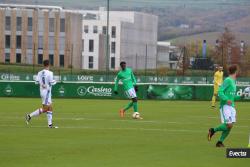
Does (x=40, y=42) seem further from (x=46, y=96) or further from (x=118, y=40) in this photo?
(x=46, y=96)

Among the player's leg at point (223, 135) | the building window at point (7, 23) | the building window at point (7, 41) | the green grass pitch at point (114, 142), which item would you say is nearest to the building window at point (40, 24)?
the building window at point (7, 23)

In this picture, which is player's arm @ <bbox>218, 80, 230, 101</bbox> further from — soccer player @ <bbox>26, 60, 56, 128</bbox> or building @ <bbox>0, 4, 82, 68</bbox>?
building @ <bbox>0, 4, 82, 68</bbox>

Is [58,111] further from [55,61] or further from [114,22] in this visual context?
[114,22]

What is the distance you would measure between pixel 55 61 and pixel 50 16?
6.87 metres

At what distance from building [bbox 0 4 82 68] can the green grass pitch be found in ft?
305

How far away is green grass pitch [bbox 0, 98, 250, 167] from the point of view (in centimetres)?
1631

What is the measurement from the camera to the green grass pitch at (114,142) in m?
16.3

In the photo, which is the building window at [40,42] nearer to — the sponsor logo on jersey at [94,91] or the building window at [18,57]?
the building window at [18,57]

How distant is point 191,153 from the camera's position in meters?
17.9

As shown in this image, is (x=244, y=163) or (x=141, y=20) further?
(x=141, y=20)

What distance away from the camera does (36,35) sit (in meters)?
124

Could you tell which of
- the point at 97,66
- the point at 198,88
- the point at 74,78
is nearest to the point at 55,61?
the point at 97,66

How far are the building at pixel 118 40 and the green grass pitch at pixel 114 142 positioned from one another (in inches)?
4083

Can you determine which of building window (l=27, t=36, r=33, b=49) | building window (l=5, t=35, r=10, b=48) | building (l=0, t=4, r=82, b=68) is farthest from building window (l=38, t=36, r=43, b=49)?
building window (l=5, t=35, r=10, b=48)
